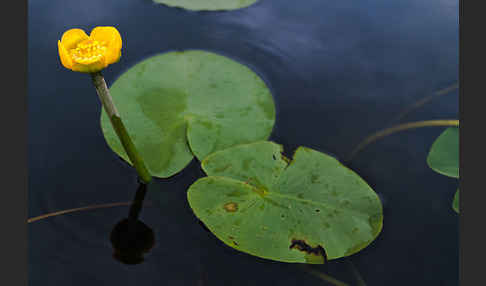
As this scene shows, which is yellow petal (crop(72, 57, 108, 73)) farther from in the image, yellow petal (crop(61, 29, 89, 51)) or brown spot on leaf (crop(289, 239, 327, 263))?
brown spot on leaf (crop(289, 239, 327, 263))

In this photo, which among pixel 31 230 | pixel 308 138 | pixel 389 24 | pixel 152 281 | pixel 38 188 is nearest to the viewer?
pixel 152 281

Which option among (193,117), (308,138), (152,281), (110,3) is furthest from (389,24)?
(152,281)

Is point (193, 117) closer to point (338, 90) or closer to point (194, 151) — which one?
point (194, 151)

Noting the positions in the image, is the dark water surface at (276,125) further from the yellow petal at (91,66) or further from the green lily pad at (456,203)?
the yellow petal at (91,66)

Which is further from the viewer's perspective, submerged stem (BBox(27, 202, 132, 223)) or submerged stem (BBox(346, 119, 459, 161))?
submerged stem (BBox(346, 119, 459, 161))

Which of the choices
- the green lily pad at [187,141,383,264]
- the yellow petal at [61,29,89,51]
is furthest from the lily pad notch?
the yellow petal at [61,29,89,51]

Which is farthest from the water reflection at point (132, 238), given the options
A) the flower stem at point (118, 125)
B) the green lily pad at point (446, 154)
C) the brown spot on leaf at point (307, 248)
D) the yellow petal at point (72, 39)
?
the green lily pad at point (446, 154)

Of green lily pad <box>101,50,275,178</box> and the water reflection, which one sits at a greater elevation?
green lily pad <box>101,50,275,178</box>
